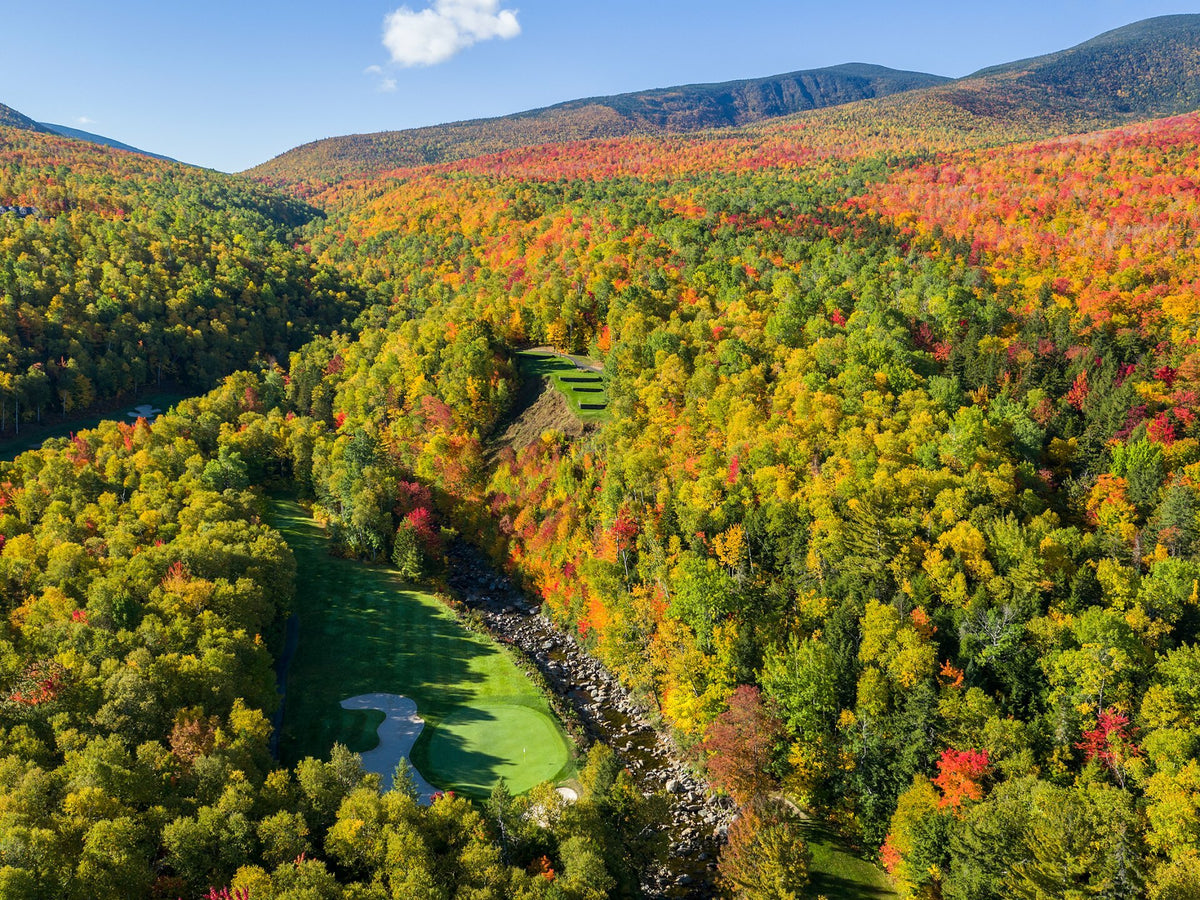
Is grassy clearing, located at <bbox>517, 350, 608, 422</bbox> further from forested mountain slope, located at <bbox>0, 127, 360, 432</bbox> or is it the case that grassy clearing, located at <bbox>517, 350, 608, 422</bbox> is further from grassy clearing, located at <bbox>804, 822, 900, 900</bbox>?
forested mountain slope, located at <bbox>0, 127, 360, 432</bbox>

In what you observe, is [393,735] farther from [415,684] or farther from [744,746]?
[744,746]

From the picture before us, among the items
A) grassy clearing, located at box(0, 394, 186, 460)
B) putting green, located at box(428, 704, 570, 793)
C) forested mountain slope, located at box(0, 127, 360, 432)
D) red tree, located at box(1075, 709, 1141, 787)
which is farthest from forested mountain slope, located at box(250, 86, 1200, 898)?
grassy clearing, located at box(0, 394, 186, 460)

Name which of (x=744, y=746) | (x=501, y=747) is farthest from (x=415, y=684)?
(x=744, y=746)

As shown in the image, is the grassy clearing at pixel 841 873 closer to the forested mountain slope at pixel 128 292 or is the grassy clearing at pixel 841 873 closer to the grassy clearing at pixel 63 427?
the grassy clearing at pixel 63 427

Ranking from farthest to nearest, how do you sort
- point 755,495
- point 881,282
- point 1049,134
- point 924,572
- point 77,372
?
1. point 1049,134
2. point 77,372
3. point 881,282
4. point 755,495
5. point 924,572

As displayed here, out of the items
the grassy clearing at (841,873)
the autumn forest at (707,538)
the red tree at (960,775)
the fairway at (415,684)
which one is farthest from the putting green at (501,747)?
the red tree at (960,775)

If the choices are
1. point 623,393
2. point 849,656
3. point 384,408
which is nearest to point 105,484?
point 384,408

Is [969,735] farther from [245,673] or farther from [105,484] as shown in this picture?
[105,484]
